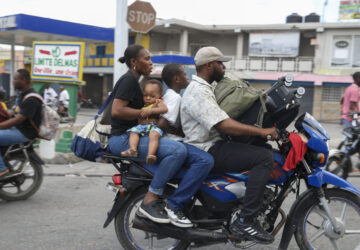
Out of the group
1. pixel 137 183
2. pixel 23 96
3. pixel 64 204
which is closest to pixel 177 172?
pixel 137 183

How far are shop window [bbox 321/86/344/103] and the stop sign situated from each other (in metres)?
21.5

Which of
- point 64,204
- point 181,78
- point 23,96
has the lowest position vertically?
point 64,204

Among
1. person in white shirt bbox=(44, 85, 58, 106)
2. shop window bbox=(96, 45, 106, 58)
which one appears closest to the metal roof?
person in white shirt bbox=(44, 85, 58, 106)

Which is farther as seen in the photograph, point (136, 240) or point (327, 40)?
point (327, 40)

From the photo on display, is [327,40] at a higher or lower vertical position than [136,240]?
higher

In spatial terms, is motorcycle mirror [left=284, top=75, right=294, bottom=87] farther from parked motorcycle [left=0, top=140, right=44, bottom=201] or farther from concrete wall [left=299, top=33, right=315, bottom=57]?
concrete wall [left=299, top=33, right=315, bottom=57]

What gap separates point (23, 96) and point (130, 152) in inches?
106

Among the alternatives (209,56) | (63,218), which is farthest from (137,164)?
(63,218)

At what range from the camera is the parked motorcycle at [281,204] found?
10.4ft

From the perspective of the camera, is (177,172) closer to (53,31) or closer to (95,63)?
(53,31)

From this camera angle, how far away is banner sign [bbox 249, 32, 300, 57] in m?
27.7

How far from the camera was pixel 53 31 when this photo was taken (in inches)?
773

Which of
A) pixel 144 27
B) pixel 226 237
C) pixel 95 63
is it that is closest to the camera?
pixel 226 237

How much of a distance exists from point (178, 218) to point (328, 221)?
123 centimetres
